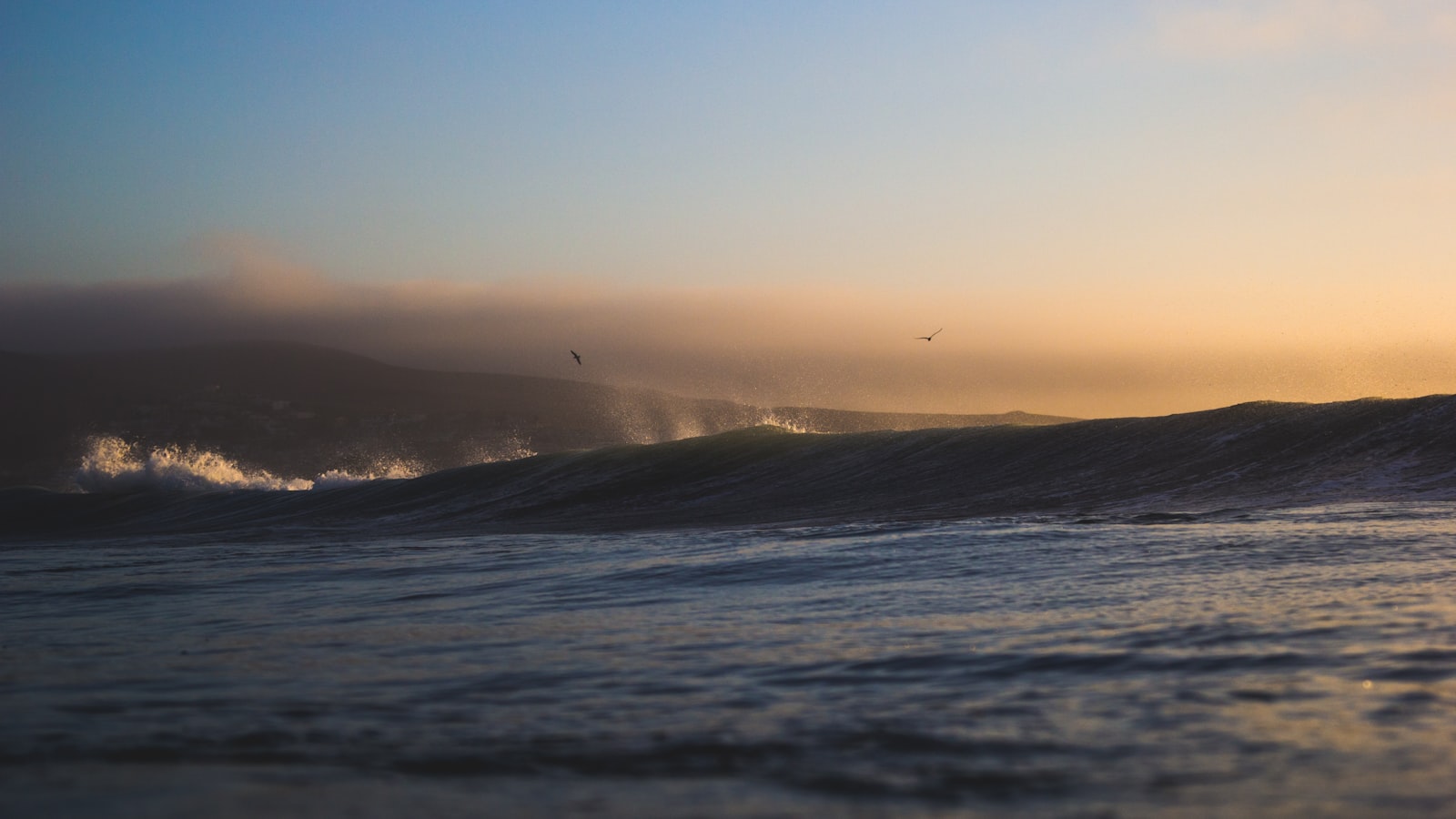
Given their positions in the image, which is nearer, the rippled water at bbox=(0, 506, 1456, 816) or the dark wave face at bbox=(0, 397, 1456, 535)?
the rippled water at bbox=(0, 506, 1456, 816)

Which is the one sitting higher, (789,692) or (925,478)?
(925,478)

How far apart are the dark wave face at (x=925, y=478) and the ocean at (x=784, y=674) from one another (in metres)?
1.81

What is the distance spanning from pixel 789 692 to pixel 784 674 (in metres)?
0.31

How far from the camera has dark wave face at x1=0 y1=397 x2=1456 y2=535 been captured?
13.2 metres

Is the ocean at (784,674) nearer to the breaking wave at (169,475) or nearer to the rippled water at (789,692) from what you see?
the rippled water at (789,692)

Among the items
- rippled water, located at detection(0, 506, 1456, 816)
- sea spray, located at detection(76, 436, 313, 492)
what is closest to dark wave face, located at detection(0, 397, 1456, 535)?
rippled water, located at detection(0, 506, 1456, 816)

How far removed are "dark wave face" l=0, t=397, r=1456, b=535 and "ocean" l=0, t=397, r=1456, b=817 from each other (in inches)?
71.3

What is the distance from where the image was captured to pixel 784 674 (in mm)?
4102

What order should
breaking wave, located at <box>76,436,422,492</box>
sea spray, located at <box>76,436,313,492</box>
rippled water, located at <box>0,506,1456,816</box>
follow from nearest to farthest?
rippled water, located at <box>0,506,1456,816</box>
breaking wave, located at <box>76,436,422,492</box>
sea spray, located at <box>76,436,313,492</box>

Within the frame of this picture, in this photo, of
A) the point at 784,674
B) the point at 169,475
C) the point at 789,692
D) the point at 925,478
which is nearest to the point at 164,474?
the point at 169,475

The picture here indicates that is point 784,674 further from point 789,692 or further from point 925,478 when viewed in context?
point 925,478

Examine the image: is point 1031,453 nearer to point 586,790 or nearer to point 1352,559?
point 1352,559

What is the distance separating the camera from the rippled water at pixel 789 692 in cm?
268

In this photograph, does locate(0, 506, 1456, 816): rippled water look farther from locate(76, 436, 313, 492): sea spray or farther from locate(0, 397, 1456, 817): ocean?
locate(76, 436, 313, 492): sea spray
